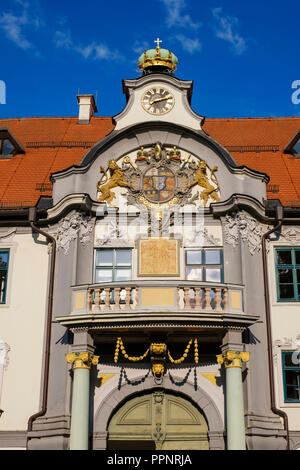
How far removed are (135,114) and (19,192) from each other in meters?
4.07

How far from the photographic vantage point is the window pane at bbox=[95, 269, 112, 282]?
17.9 m

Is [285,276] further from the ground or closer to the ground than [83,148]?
closer to the ground

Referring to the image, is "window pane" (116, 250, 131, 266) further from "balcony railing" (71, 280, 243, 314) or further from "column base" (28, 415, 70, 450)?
"column base" (28, 415, 70, 450)

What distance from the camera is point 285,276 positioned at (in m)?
18.1

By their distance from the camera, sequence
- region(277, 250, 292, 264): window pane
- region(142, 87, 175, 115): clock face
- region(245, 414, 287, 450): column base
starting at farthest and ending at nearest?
region(142, 87, 175, 115): clock face → region(277, 250, 292, 264): window pane → region(245, 414, 287, 450): column base

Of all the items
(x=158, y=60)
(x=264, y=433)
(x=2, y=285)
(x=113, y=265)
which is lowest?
(x=264, y=433)

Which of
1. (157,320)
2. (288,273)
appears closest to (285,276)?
(288,273)

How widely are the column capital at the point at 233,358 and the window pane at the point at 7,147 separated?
34.1 ft

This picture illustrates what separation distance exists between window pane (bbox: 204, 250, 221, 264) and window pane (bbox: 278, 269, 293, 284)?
5.57ft

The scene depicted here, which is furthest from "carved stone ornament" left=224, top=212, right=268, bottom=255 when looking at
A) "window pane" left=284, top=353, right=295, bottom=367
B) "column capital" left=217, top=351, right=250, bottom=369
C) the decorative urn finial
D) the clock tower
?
the decorative urn finial

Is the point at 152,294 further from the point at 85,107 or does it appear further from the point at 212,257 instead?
the point at 85,107

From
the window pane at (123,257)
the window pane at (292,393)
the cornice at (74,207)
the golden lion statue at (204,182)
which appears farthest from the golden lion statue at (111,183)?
the window pane at (292,393)

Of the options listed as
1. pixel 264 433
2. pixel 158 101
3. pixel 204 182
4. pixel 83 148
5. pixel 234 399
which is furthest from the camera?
pixel 83 148

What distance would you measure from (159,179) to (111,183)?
4.37ft
